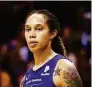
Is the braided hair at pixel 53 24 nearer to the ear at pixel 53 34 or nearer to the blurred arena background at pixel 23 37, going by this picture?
the ear at pixel 53 34

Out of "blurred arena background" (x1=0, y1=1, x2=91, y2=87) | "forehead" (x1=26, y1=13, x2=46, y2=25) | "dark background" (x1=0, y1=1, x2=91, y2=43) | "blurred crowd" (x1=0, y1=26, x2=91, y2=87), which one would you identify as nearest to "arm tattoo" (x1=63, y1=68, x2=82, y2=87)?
"forehead" (x1=26, y1=13, x2=46, y2=25)

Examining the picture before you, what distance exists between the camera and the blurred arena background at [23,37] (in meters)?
8.48

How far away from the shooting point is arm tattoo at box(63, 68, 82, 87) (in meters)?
3.08

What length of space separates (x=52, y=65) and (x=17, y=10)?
7.71 meters

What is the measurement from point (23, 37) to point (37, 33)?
6423mm

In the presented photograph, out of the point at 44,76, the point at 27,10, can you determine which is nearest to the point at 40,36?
the point at 44,76

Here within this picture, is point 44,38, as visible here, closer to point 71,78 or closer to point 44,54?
point 44,54

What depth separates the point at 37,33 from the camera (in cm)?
319

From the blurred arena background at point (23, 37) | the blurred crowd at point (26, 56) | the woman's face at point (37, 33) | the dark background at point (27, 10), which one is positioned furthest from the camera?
the dark background at point (27, 10)

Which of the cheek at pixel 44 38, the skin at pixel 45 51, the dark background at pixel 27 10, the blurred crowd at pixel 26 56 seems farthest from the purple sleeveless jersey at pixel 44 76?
the dark background at pixel 27 10

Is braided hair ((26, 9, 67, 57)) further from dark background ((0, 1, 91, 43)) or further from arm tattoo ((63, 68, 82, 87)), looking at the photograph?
dark background ((0, 1, 91, 43))

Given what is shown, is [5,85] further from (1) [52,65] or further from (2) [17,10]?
(1) [52,65]

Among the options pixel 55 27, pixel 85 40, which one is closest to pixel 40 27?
pixel 55 27

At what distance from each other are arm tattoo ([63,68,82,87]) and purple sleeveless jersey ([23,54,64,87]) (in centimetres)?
11
